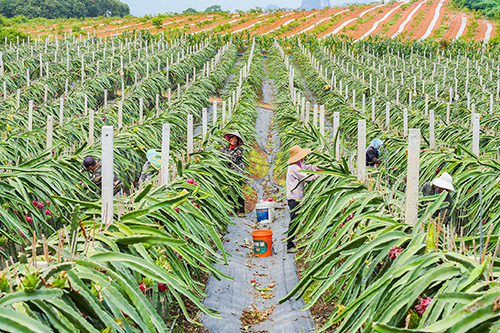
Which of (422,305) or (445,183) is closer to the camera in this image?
(422,305)

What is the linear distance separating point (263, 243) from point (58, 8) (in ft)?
141

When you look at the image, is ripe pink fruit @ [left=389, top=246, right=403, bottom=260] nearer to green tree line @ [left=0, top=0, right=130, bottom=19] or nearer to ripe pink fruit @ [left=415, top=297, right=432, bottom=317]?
ripe pink fruit @ [left=415, top=297, right=432, bottom=317]

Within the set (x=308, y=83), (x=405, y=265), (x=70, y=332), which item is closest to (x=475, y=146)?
(x=405, y=265)

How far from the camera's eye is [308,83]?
45.9 feet

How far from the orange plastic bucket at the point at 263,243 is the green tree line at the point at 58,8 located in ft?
134

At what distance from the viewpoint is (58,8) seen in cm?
4097

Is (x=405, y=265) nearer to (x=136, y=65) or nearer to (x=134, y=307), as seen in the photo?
(x=134, y=307)

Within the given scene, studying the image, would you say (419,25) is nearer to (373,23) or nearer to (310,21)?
(373,23)

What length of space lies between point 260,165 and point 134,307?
559 cm

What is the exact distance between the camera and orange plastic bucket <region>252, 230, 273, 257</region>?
4445 mm

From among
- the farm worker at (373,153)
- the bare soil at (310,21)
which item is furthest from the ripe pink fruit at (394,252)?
the bare soil at (310,21)

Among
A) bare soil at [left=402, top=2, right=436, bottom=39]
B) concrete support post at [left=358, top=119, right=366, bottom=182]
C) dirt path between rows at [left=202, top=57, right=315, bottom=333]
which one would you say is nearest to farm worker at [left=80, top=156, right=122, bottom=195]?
dirt path between rows at [left=202, top=57, right=315, bottom=333]

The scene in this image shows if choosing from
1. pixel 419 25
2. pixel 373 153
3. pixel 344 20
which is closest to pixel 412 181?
pixel 373 153

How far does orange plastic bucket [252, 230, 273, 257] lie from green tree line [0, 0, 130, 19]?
40.7m
